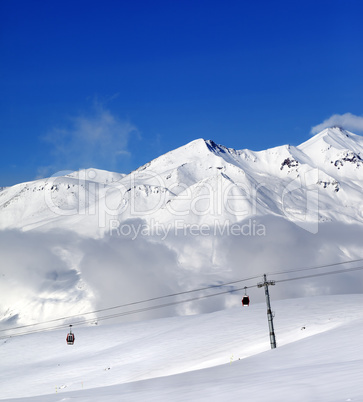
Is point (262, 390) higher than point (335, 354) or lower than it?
lower

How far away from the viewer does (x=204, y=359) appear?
171 feet

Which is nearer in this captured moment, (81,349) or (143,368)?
(143,368)

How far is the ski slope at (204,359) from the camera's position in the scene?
808 inches

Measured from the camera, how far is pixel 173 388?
24.9 meters

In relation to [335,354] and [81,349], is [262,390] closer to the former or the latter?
[335,354]

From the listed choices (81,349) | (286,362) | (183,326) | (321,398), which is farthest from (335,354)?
(81,349)

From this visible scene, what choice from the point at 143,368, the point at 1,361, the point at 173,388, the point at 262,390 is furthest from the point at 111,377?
the point at 262,390

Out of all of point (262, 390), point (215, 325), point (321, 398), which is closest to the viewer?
point (321, 398)

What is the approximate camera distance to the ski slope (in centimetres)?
2052

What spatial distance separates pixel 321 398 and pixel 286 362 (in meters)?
14.6

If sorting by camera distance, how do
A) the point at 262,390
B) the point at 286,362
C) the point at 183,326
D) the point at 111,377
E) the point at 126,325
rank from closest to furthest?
the point at 262,390
the point at 286,362
the point at 111,377
the point at 183,326
the point at 126,325

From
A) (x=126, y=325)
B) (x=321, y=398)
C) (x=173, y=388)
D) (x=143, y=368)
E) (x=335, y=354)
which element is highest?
(x=126, y=325)

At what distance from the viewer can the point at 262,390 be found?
19.2 meters

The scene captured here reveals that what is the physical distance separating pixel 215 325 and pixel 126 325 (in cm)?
2008
